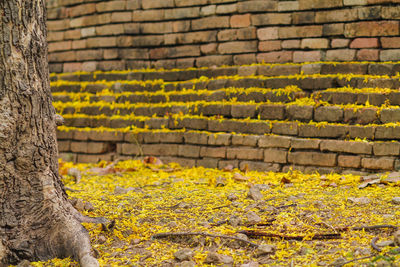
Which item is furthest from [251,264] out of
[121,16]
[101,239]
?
[121,16]

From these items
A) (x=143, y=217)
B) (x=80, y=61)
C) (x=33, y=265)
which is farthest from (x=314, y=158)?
(x=80, y=61)

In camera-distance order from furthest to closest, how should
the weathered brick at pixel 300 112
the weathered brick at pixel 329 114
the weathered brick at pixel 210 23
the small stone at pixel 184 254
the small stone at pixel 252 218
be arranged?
the weathered brick at pixel 210 23 → the weathered brick at pixel 300 112 → the weathered brick at pixel 329 114 → the small stone at pixel 252 218 → the small stone at pixel 184 254

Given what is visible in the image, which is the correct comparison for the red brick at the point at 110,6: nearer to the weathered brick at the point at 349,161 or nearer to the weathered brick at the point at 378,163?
the weathered brick at the point at 349,161

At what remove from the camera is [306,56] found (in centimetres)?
488

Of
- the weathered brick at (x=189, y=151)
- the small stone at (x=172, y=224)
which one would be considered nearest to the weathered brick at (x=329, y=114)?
the weathered brick at (x=189, y=151)

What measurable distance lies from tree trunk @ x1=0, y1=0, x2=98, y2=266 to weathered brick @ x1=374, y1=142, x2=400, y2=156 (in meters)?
2.92

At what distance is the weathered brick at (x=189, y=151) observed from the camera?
515cm

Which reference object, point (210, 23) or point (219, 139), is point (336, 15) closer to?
point (210, 23)

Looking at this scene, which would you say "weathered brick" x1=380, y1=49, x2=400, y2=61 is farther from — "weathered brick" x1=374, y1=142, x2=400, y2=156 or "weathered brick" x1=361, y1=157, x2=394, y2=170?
"weathered brick" x1=361, y1=157, x2=394, y2=170

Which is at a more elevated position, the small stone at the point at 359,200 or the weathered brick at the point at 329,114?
the weathered brick at the point at 329,114

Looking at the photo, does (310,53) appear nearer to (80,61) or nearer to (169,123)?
(169,123)

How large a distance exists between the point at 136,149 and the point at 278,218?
2.73 m

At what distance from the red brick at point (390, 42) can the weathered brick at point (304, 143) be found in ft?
4.04

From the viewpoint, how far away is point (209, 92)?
204 inches
